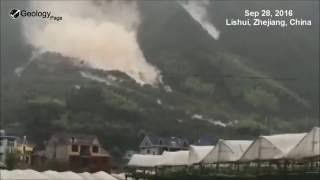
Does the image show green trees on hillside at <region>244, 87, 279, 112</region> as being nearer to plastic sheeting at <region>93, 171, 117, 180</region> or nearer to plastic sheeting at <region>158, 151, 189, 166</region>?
plastic sheeting at <region>158, 151, 189, 166</region>

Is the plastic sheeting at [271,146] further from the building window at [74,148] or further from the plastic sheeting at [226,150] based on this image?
the building window at [74,148]

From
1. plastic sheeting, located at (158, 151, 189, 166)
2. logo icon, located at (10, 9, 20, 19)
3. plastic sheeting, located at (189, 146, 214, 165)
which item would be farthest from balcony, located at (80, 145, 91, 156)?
logo icon, located at (10, 9, 20, 19)

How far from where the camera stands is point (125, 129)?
4.55m

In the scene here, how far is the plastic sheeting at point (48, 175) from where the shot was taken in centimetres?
439

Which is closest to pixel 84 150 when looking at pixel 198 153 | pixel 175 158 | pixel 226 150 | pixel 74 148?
pixel 74 148

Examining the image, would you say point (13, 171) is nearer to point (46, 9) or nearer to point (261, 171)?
point (46, 9)

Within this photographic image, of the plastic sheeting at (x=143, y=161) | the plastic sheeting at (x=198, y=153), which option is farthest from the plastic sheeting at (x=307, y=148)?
the plastic sheeting at (x=143, y=161)

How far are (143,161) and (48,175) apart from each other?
0.63 m

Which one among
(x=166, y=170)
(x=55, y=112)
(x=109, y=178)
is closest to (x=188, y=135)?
(x=166, y=170)

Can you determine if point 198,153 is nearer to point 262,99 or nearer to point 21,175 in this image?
point 262,99

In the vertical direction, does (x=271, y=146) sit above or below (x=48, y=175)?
above

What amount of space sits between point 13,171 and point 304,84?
2000 mm

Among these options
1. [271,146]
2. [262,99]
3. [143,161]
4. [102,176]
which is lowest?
[102,176]

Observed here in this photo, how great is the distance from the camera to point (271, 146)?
4496mm
